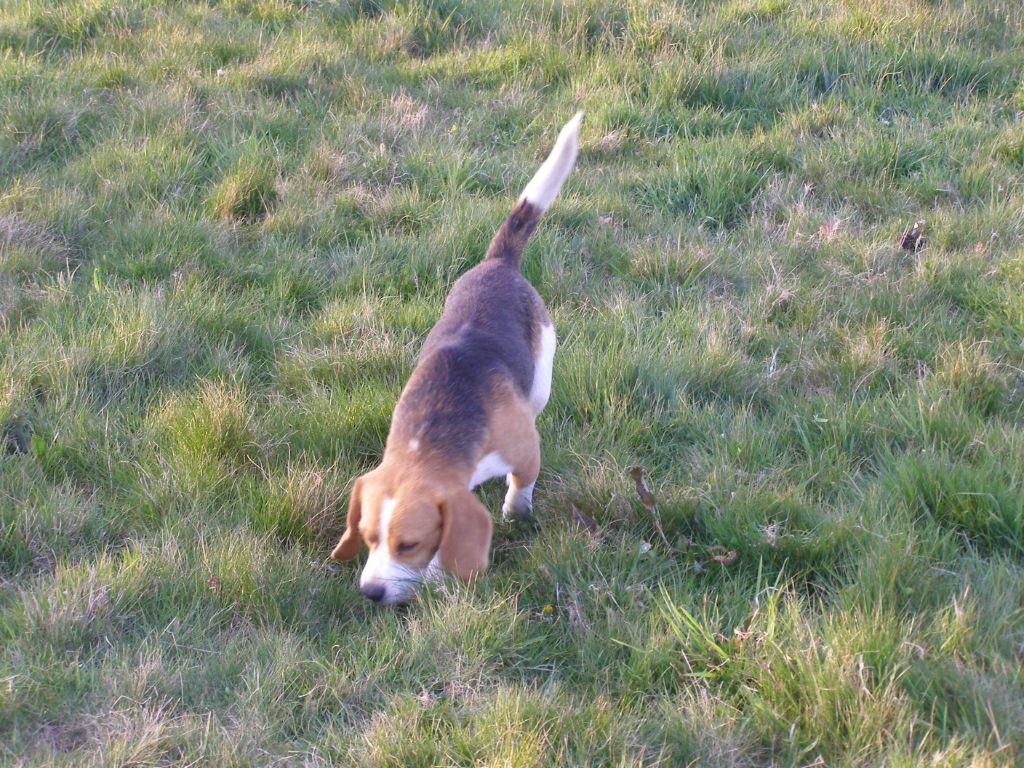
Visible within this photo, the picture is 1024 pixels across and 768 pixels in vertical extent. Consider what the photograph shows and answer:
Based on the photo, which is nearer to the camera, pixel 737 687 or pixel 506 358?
pixel 737 687

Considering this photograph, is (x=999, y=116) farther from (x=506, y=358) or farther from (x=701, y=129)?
(x=506, y=358)

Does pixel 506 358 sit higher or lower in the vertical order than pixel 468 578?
higher

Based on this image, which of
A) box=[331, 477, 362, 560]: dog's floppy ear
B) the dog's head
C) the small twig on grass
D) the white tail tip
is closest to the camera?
the dog's head

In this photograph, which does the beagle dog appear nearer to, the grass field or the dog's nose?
the dog's nose

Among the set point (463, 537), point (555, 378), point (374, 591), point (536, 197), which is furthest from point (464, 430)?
point (536, 197)

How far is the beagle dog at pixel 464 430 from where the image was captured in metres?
3.12

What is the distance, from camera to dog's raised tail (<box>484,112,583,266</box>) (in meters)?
4.47

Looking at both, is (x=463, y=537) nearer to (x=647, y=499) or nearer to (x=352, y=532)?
(x=352, y=532)

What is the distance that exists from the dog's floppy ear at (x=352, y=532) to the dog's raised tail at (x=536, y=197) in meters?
1.65

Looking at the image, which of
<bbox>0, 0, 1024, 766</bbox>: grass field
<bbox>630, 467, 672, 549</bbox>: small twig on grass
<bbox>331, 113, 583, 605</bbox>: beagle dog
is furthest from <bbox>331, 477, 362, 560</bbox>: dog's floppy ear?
<bbox>630, 467, 672, 549</bbox>: small twig on grass

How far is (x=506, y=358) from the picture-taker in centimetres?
382

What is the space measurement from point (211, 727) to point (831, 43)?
20.3 ft

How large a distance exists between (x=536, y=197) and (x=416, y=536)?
1985 millimetres

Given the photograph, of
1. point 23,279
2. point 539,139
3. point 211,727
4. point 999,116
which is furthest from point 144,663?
point 999,116
